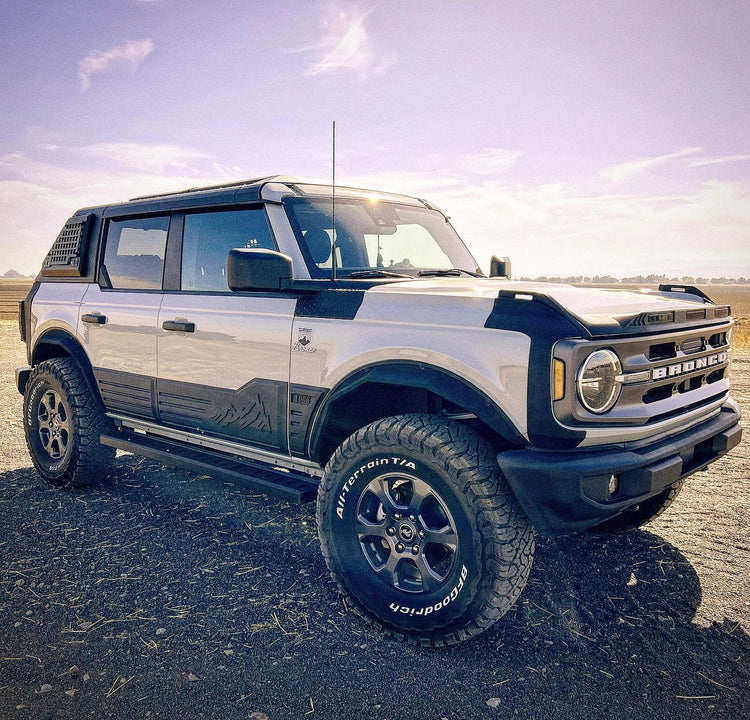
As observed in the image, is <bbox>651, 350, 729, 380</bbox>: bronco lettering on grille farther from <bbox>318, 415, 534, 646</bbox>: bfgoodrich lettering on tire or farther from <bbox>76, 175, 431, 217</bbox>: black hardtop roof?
<bbox>76, 175, 431, 217</bbox>: black hardtop roof

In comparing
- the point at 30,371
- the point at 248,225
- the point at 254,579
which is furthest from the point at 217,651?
the point at 30,371

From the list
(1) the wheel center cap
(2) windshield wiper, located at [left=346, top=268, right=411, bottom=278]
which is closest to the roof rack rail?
(2) windshield wiper, located at [left=346, top=268, right=411, bottom=278]

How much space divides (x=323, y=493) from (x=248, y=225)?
5.65ft

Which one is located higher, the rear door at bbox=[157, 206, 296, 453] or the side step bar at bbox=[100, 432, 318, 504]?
the rear door at bbox=[157, 206, 296, 453]

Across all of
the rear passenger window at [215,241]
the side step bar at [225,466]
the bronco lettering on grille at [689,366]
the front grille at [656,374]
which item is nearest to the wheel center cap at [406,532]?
the side step bar at [225,466]

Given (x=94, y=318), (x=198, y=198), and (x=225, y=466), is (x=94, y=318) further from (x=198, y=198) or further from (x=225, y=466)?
(x=225, y=466)

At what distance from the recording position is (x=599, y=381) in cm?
271

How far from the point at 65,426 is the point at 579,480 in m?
4.20

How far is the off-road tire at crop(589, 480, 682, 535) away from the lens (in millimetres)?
4012

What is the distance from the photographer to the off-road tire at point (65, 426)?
5012 millimetres

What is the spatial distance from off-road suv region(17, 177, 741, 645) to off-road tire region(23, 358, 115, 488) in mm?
249

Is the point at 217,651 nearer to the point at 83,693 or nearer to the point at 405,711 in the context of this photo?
the point at 83,693

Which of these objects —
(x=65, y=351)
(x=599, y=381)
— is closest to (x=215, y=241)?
(x=65, y=351)

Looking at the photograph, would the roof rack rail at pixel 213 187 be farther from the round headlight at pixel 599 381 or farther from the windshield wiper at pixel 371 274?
the round headlight at pixel 599 381
